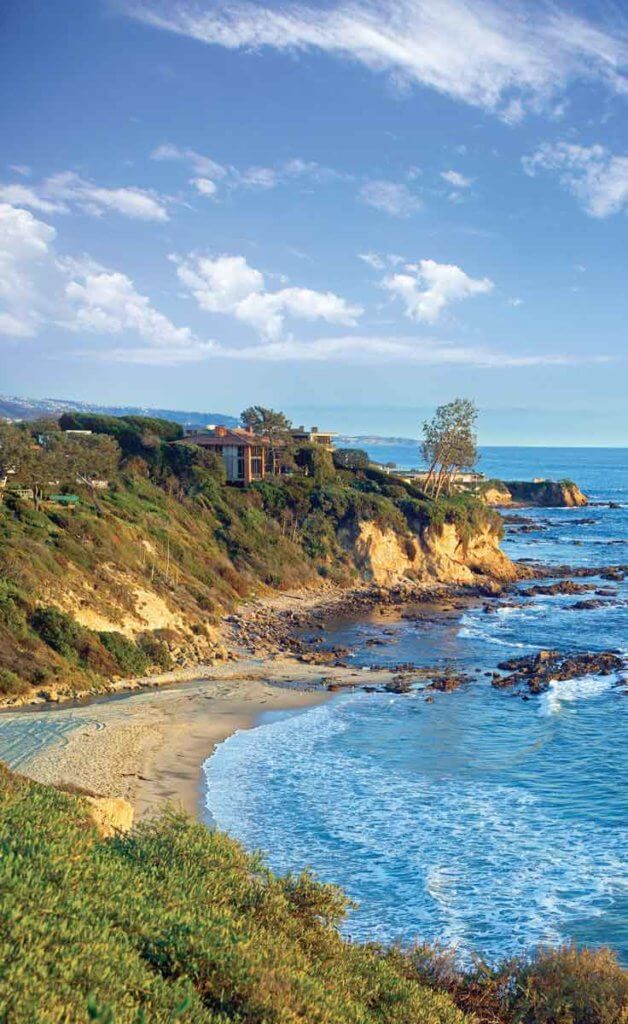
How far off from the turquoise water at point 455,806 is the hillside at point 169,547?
8612mm

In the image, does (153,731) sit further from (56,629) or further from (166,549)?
(166,549)

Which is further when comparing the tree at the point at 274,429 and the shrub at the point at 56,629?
the tree at the point at 274,429

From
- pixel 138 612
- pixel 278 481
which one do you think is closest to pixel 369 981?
pixel 138 612

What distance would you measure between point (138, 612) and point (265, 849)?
781 inches

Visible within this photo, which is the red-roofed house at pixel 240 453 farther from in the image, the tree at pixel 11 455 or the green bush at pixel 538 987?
the green bush at pixel 538 987

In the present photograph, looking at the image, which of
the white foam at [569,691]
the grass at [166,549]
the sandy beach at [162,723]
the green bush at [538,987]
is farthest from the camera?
the grass at [166,549]

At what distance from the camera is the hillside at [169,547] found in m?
32.9

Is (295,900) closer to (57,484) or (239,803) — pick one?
(239,803)

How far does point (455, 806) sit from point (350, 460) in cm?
5870

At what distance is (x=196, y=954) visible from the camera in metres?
8.98

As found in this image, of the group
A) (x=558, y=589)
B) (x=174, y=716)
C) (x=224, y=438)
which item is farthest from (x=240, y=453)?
(x=174, y=716)

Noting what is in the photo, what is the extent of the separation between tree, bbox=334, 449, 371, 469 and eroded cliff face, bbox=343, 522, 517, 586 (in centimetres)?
1628

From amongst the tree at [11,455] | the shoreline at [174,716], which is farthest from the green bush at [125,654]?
the tree at [11,455]

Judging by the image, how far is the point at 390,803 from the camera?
2234 cm
